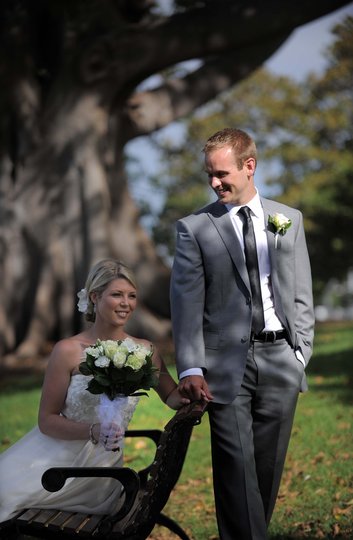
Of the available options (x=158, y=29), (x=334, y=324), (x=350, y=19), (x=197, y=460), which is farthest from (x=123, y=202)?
(x=197, y=460)

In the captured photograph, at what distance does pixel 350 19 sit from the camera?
36.2 ft

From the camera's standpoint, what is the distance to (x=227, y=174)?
14.4ft

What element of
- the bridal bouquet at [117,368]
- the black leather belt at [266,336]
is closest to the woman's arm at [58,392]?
the bridal bouquet at [117,368]

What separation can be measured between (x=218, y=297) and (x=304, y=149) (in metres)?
26.2

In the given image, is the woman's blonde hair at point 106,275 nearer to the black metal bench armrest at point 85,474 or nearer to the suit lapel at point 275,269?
the suit lapel at point 275,269

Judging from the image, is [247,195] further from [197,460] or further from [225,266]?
[197,460]

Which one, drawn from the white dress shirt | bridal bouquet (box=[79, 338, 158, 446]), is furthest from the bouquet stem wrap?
the white dress shirt

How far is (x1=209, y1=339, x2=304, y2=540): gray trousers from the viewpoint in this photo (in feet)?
14.5

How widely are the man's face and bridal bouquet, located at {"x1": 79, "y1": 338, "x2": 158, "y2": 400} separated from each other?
0.87m

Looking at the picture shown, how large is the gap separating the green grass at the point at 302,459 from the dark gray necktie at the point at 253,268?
185cm

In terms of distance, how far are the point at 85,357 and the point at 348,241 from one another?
2354 centimetres

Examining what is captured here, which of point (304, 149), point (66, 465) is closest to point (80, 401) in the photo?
point (66, 465)

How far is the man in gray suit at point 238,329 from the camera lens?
439 cm

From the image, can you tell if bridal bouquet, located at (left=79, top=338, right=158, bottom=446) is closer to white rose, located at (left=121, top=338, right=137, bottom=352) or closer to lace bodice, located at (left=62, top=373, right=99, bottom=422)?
white rose, located at (left=121, top=338, right=137, bottom=352)
